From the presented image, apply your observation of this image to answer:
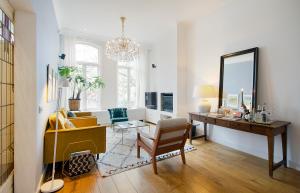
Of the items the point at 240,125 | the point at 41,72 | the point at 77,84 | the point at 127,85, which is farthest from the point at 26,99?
the point at 127,85

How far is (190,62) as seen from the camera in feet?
15.7

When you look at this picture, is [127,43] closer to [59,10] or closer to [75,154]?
[59,10]

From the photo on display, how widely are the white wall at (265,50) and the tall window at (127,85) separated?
3.44 m

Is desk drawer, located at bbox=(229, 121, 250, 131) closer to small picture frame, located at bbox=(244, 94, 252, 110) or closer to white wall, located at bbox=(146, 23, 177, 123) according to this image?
small picture frame, located at bbox=(244, 94, 252, 110)

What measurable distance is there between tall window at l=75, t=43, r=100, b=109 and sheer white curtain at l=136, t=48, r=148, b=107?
63.8 inches

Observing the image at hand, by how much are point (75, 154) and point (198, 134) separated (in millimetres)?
3245

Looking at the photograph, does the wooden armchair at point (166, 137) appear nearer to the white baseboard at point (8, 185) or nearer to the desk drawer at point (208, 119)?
the desk drawer at point (208, 119)

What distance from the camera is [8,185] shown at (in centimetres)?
174

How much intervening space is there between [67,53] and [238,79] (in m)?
4.95

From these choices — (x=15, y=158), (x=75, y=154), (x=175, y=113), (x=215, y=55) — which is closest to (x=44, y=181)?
(x=75, y=154)

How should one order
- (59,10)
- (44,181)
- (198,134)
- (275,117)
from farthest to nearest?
(198,134) → (59,10) → (275,117) → (44,181)

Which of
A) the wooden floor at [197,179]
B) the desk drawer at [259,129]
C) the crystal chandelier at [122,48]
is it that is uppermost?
the crystal chandelier at [122,48]

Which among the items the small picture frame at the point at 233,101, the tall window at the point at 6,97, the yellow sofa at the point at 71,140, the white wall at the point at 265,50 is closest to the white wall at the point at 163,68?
the white wall at the point at 265,50

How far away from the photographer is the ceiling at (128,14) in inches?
142
